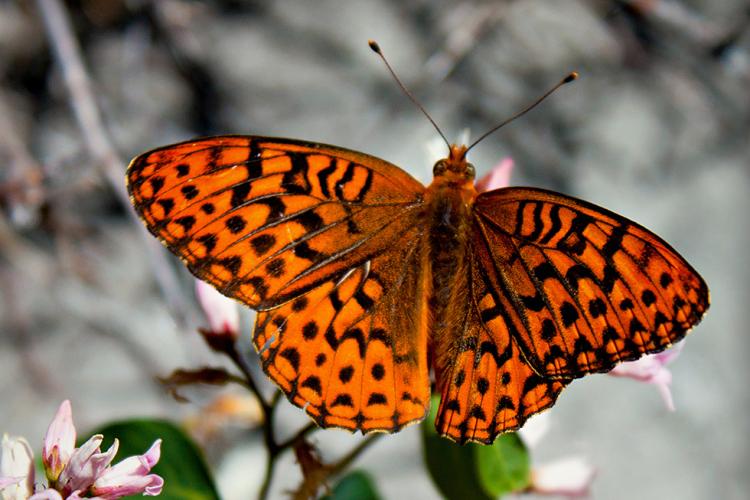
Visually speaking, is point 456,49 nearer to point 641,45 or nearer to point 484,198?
point 641,45

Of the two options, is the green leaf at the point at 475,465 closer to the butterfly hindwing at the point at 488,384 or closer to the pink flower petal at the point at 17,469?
the butterfly hindwing at the point at 488,384

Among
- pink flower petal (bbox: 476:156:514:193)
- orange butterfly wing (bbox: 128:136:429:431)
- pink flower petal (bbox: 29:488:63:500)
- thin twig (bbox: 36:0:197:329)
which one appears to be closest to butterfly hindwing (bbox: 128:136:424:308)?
orange butterfly wing (bbox: 128:136:429:431)

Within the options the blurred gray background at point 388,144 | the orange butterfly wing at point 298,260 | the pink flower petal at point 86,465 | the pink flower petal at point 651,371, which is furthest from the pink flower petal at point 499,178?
the blurred gray background at point 388,144

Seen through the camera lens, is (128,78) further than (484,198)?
Yes

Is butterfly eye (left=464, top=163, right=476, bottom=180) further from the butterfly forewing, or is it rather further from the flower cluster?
the flower cluster

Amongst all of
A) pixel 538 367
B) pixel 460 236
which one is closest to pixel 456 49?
pixel 460 236

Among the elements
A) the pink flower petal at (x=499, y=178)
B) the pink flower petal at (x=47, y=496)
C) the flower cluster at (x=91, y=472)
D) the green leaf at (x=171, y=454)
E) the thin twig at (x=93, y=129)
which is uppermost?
the thin twig at (x=93, y=129)
